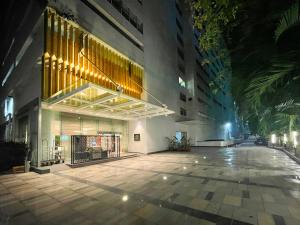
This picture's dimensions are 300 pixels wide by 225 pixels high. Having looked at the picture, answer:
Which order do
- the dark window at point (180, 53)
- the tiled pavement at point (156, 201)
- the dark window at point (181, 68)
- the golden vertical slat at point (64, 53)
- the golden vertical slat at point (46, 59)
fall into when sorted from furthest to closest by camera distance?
the dark window at point (181, 68)
the dark window at point (180, 53)
the golden vertical slat at point (64, 53)
the golden vertical slat at point (46, 59)
the tiled pavement at point (156, 201)

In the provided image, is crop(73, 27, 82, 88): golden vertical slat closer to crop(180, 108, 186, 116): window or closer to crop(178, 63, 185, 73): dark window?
crop(180, 108, 186, 116): window

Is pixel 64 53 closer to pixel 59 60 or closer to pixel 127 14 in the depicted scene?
pixel 59 60

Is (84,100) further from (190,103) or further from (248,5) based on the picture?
(190,103)

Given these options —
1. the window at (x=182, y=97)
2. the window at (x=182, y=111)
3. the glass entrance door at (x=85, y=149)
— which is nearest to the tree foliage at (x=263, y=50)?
the glass entrance door at (x=85, y=149)

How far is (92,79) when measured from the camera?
37.9 ft

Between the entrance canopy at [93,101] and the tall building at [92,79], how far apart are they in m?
0.05

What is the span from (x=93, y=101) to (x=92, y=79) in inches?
79.5

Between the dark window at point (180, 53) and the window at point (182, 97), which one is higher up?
the dark window at point (180, 53)

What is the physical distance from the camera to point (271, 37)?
5.34ft

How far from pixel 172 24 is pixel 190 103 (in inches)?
449

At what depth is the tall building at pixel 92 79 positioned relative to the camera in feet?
32.8

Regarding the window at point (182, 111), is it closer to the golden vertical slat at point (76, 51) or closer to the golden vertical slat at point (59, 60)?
the golden vertical slat at point (76, 51)

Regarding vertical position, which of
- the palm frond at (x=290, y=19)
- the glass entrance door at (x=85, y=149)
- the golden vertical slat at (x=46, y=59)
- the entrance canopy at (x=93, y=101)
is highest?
the golden vertical slat at (x=46, y=59)

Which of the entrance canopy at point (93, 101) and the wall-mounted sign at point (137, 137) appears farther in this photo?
the wall-mounted sign at point (137, 137)
